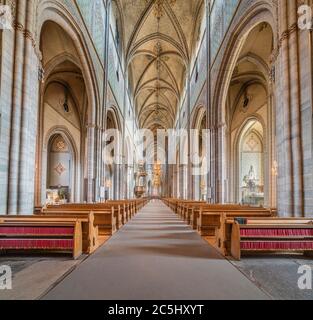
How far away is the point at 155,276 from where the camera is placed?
3.57 metres

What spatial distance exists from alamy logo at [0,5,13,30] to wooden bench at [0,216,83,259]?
14.0ft

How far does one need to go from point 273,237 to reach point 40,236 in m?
3.96

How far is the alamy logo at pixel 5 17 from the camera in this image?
5898 mm

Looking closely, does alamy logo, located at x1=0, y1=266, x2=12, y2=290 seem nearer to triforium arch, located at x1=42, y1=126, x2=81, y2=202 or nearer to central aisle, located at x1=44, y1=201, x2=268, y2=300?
central aisle, located at x1=44, y1=201, x2=268, y2=300

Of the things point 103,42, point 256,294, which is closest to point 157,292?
point 256,294

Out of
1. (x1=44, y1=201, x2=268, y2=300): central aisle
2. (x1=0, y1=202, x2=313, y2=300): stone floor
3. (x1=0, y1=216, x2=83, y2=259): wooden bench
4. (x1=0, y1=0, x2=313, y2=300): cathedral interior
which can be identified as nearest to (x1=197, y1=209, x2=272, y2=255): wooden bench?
(x1=0, y1=0, x2=313, y2=300): cathedral interior

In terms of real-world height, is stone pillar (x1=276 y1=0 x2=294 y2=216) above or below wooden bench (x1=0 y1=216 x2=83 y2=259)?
above

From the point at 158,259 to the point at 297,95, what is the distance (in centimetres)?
483

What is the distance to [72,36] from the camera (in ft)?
36.1

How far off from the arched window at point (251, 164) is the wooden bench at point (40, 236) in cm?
1794

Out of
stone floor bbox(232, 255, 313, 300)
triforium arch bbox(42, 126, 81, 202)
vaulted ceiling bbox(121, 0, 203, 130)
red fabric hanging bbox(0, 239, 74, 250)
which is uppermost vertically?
vaulted ceiling bbox(121, 0, 203, 130)

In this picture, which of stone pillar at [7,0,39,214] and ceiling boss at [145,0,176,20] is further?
ceiling boss at [145,0,176,20]

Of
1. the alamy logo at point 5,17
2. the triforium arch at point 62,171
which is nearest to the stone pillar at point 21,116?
the alamy logo at point 5,17

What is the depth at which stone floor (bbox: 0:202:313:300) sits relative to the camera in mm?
2959
